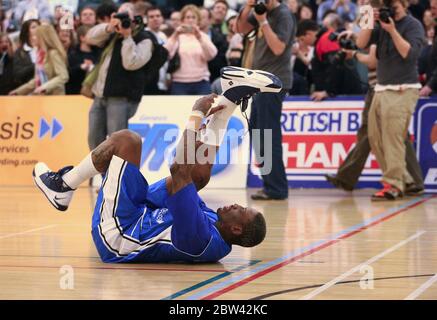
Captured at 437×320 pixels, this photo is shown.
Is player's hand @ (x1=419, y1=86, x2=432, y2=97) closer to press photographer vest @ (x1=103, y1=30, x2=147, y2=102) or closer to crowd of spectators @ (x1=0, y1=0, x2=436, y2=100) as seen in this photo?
crowd of spectators @ (x1=0, y1=0, x2=436, y2=100)

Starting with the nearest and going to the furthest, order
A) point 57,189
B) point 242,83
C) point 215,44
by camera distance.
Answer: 1. point 242,83
2. point 57,189
3. point 215,44

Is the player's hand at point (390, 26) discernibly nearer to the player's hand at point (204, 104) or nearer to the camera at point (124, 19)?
the camera at point (124, 19)

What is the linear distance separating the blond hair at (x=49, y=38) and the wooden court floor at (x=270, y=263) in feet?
14.5

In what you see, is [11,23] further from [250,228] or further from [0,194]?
[250,228]

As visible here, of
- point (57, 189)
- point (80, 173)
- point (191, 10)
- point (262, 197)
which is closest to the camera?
point (80, 173)

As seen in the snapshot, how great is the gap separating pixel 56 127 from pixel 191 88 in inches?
86.0

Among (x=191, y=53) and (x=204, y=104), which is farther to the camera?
(x=191, y=53)

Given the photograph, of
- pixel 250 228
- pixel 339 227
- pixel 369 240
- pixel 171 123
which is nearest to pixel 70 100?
pixel 171 123

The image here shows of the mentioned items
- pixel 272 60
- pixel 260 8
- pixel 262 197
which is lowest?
pixel 262 197

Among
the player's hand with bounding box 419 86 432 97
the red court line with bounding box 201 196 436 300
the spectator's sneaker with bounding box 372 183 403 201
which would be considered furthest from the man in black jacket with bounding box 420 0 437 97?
the red court line with bounding box 201 196 436 300

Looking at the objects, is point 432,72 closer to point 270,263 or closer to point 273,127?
point 273,127

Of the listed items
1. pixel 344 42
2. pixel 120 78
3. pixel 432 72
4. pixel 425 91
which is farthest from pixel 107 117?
pixel 432 72

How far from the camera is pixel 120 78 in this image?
41.0 ft

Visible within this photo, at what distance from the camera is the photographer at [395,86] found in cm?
1180
